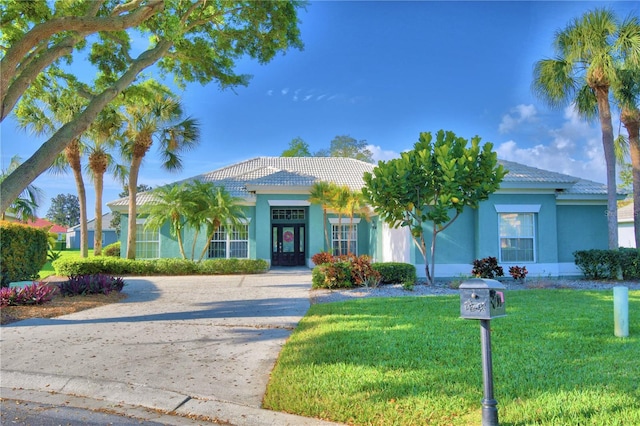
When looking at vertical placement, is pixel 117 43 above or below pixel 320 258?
above

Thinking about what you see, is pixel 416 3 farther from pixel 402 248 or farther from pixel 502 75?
pixel 402 248

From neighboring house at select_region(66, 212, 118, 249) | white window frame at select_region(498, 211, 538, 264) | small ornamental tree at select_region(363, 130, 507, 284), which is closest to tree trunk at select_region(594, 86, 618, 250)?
white window frame at select_region(498, 211, 538, 264)

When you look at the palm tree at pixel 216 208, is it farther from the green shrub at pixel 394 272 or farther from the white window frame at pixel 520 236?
the white window frame at pixel 520 236

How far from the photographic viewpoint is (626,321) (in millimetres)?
6953

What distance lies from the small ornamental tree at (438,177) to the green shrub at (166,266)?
8.51 metres

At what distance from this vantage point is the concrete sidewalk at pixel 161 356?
5.08 meters

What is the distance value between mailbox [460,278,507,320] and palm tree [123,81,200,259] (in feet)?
63.9

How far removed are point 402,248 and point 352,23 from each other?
8.62 meters

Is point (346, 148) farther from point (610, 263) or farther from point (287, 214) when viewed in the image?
point (610, 263)

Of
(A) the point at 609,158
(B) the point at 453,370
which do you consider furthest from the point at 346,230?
(B) the point at 453,370

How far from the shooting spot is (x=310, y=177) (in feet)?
77.6

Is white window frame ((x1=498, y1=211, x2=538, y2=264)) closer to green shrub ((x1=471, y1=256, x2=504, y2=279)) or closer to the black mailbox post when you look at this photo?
green shrub ((x1=471, y1=256, x2=504, y2=279))

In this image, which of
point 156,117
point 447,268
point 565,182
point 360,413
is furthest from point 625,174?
point 360,413

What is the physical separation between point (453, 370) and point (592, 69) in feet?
48.1
